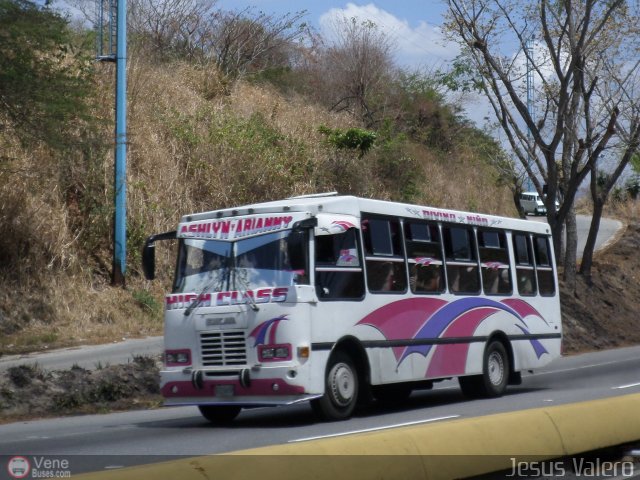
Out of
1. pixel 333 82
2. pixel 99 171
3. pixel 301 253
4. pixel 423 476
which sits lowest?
pixel 423 476

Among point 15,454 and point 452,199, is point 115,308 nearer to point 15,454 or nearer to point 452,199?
point 15,454

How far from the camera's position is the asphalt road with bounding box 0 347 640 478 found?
413 inches

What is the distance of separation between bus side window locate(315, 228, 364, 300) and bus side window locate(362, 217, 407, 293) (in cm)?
24

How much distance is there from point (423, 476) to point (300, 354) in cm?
518

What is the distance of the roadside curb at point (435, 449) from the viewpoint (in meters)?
6.20

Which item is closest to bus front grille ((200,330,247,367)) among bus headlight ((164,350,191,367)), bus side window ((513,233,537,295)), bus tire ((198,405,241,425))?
bus headlight ((164,350,191,367))

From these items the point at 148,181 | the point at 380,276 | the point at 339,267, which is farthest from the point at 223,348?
the point at 148,181

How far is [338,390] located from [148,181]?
1609cm

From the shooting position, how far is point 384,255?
550 inches

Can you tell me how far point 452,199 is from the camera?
41062mm

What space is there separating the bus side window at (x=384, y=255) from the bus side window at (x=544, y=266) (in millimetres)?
4474

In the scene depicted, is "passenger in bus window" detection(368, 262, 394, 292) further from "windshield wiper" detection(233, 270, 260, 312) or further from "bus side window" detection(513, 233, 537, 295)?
"bus side window" detection(513, 233, 537, 295)

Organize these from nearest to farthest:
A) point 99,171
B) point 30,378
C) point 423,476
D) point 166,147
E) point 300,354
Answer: point 423,476 → point 300,354 → point 30,378 → point 99,171 → point 166,147

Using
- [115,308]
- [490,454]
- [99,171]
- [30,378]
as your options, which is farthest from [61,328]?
[490,454]
